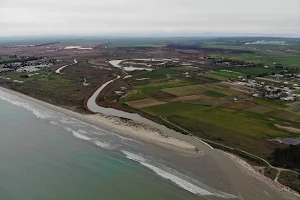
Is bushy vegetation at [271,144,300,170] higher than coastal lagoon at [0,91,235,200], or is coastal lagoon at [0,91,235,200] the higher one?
bushy vegetation at [271,144,300,170]

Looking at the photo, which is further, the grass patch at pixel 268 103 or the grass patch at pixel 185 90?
the grass patch at pixel 185 90

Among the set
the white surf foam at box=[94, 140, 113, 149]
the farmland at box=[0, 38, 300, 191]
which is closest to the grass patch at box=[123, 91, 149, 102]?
the farmland at box=[0, 38, 300, 191]

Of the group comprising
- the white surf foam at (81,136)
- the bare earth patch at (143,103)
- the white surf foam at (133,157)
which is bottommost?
the white surf foam at (133,157)

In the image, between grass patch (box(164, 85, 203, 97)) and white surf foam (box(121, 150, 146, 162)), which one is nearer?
white surf foam (box(121, 150, 146, 162))

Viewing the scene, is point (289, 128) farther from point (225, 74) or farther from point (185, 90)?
point (225, 74)

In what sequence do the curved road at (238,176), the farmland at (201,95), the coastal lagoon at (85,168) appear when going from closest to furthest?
the curved road at (238,176) < the coastal lagoon at (85,168) < the farmland at (201,95)

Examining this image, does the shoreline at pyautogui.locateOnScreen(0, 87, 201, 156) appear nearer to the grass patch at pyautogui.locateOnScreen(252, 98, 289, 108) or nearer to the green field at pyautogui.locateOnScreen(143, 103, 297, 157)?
the green field at pyautogui.locateOnScreen(143, 103, 297, 157)

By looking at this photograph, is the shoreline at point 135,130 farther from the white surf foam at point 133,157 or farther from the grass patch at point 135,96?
the grass patch at point 135,96

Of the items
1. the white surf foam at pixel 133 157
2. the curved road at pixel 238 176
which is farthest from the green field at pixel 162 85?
the white surf foam at pixel 133 157

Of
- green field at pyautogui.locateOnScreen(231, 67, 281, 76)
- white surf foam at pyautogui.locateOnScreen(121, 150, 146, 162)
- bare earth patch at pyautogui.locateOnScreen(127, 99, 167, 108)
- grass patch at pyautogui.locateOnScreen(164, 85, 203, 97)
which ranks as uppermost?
green field at pyautogui.locateOnScreen(231, 67, 281, 76)
